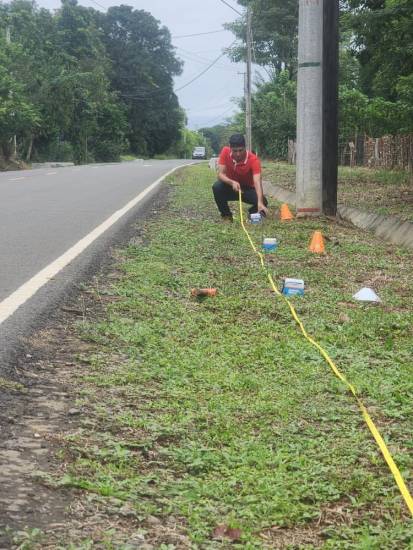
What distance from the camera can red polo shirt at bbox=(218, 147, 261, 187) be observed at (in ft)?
34.3

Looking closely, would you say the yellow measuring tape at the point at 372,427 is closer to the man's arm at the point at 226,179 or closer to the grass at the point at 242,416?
the grass at the point at 242,416

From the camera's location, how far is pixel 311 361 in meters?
4.16

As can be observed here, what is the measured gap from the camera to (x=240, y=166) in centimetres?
1050

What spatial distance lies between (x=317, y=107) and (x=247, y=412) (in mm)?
7671

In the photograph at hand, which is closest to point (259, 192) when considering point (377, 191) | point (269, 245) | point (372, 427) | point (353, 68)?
point (269, 245)

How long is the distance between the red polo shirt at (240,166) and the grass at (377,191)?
82.6 inches

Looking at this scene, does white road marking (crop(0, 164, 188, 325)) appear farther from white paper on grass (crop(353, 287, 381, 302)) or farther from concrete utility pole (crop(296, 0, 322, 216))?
concrete utility pole (crop(296, 0, 322, 216))

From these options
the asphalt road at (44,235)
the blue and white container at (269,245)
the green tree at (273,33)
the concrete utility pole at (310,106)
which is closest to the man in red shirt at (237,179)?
the concrete utility pole at (310,106)

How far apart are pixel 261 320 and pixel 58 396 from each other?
1.91 metres

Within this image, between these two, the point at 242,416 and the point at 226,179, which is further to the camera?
the point at 226,179

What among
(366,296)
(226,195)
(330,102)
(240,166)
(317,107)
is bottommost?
(366,296)

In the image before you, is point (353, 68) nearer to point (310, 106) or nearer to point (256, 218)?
point (310, 106)

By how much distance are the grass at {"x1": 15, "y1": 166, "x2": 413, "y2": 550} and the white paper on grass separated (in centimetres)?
8

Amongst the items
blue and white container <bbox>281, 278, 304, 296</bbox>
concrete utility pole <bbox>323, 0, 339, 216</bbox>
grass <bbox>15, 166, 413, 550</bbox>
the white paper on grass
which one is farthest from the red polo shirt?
the white paper on grass
